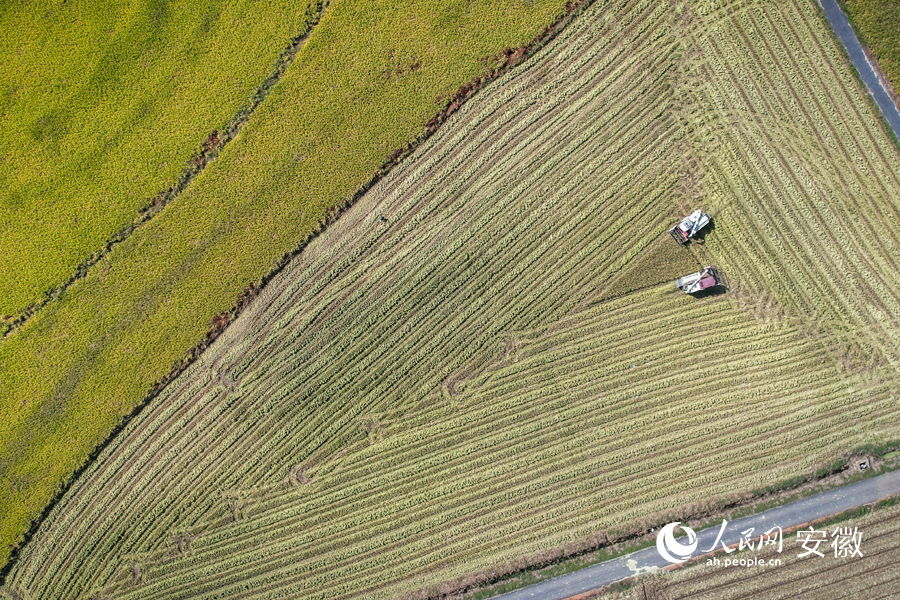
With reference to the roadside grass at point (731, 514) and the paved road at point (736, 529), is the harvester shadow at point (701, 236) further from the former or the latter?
the paved road at point (736, 529)

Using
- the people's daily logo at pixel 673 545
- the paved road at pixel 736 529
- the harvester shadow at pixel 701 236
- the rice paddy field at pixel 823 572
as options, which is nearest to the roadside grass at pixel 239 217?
the harvester shadow at pixel 701 236

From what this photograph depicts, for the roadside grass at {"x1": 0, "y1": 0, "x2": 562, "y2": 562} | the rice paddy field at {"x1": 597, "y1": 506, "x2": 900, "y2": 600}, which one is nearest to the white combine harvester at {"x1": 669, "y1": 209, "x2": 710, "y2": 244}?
the roadside grass at {"x1": 0, "y1": 0, "x2": 562, "y2": 562}

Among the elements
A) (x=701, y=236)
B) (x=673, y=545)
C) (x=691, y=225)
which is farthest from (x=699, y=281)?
(x=673, y=545)

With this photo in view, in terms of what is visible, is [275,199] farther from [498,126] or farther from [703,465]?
[703,465]

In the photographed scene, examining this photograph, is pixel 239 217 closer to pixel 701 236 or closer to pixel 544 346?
pixel 544 346

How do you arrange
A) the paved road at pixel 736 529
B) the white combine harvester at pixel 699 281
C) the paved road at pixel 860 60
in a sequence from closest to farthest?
the paved road at pixel 736 529 → the white combine harvester at pixel 699 281 → the paved road at pixel 860 60

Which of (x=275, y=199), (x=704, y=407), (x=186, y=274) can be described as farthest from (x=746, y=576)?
(x=186, y=274)

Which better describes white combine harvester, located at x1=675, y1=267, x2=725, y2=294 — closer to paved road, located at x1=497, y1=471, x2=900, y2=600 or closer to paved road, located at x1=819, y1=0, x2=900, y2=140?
paved road, located at x1=497, y1=471, x2=900, y2=600
